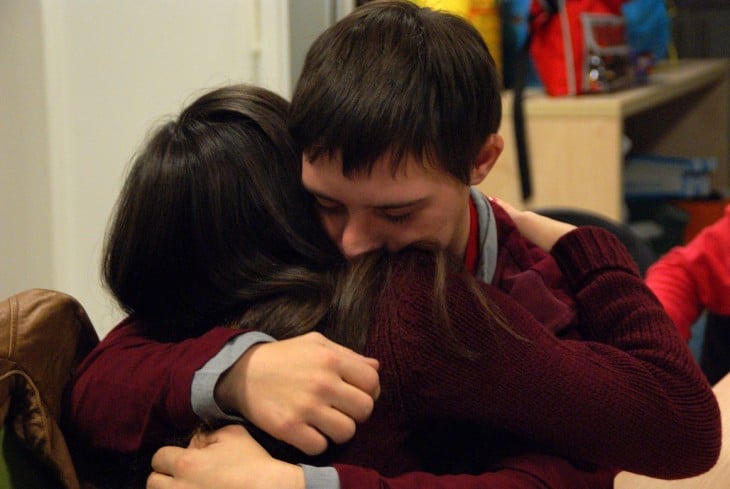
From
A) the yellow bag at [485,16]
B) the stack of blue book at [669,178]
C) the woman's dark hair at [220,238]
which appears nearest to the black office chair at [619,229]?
the yellow bag at [485,16]

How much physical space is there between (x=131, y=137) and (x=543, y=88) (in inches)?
39.7

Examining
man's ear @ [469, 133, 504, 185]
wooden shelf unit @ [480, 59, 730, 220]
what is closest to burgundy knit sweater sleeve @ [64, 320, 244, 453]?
man's ear @ [469, 133, 504, 185]

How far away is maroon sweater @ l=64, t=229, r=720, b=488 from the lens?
0.73 metres

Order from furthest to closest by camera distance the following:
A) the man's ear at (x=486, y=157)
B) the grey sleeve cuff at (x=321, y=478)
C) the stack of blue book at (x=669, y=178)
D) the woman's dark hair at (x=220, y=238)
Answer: the stack of blue book at (x=669, y=178) < the man's ear at (x=486, y=157) < the woman's dark hair at (x=220, y=238) < the grey sleeve cuff at (x=321, y=478)

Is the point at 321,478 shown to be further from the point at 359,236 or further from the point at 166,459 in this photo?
the point at 359,236

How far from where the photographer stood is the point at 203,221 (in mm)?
827

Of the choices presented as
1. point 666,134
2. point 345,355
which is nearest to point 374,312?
point 345,355

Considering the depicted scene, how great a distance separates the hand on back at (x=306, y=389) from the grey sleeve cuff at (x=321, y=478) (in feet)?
0.07

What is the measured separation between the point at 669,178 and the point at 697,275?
162cm

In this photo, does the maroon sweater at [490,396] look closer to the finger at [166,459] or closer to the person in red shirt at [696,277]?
the finger at [166,459]

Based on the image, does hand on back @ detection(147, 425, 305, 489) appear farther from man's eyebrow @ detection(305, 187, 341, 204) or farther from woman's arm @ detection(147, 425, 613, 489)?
man's eyebrow @ detection(305, 187, 341, 204)

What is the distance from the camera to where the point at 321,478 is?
685 millimetres

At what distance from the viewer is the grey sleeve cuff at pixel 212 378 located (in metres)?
0.72

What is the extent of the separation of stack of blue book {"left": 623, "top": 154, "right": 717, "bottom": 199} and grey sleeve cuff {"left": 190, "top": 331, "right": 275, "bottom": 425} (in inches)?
98.0
